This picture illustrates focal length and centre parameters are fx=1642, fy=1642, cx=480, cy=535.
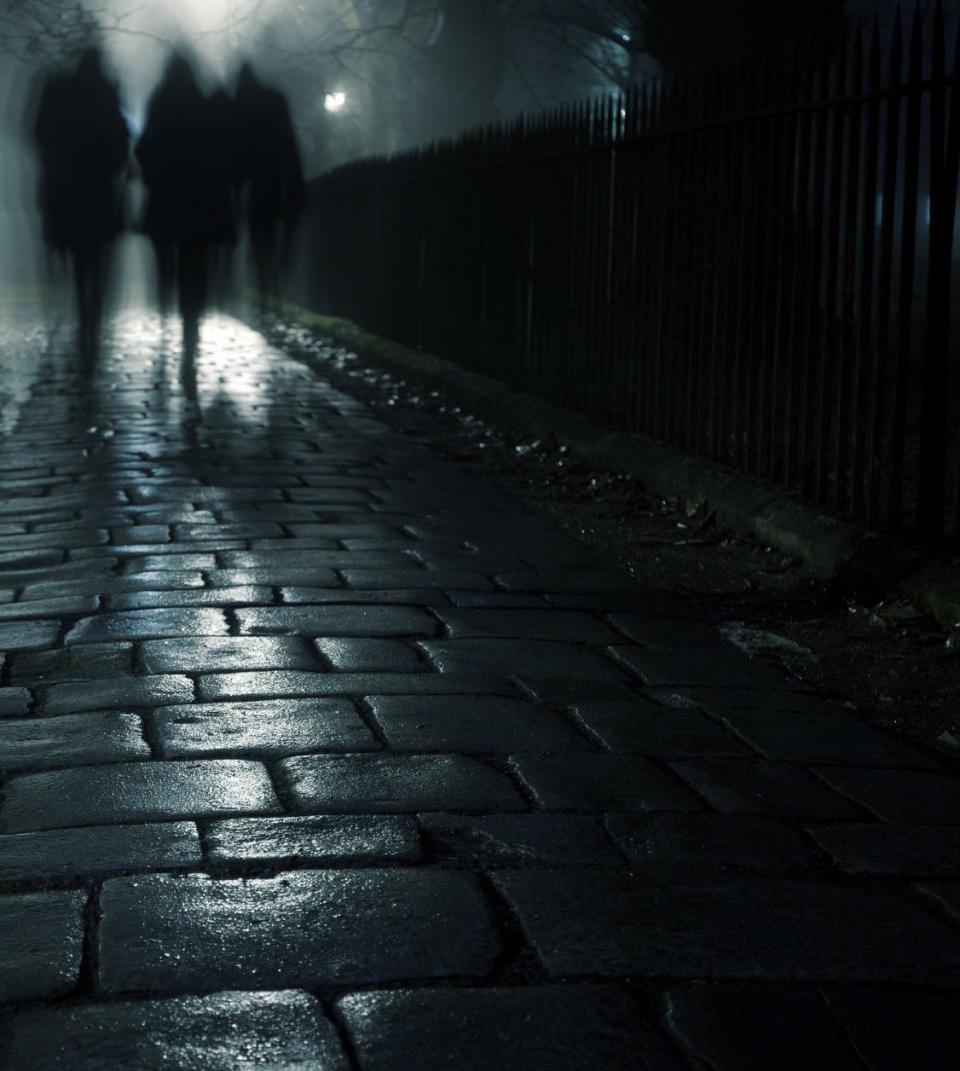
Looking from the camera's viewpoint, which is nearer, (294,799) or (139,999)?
(139,999)

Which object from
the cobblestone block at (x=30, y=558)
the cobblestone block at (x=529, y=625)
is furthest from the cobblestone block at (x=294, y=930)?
the cobblestone block at (x=30, y=558)

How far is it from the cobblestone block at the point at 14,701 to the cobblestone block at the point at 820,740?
6.14 ft

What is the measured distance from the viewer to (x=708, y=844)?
3.44m

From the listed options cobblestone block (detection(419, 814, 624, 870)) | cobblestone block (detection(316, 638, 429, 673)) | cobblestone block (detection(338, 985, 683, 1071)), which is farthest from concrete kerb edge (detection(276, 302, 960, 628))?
cobblestone block (detection(338, 985, 683, 1071))

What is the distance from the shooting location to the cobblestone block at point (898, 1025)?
8.16 ft

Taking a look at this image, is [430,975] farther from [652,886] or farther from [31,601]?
[31,601]

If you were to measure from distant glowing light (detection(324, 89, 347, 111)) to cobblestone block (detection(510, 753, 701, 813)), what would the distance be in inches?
1222

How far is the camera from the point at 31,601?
560 centimetres

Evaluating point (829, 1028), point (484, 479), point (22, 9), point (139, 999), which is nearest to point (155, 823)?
point (139, 999)

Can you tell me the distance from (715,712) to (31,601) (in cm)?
245

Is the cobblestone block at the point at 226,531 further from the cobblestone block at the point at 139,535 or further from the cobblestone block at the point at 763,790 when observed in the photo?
the cobblestone block at the point at 763,790

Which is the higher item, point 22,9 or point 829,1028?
point 22,9

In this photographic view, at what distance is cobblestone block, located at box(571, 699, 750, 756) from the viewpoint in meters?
4.12

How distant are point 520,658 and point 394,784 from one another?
4.35 feet
